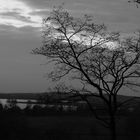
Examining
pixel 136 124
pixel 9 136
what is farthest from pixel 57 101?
pixel 136 124

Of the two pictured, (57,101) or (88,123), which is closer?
(57,101)

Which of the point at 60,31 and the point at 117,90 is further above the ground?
the point at 60,31

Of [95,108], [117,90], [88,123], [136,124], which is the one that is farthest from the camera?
[88,123]

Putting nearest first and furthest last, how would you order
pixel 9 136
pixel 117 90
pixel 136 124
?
pixel 117 90 → pixel 9 136 → pixel 136 124

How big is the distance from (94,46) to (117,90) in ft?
5.46

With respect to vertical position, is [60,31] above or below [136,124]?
above

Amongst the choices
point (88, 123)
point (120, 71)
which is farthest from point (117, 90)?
point (88, 123)

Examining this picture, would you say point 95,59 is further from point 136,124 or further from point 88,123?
point 88,123

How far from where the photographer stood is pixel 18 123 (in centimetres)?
2933

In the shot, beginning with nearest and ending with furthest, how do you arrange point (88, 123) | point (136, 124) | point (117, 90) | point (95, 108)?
point (117, 90)
point (95, 108)
point (136, 124)
point (88, 123)

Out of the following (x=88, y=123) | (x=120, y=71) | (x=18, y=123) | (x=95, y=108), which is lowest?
(x=88, y=123)

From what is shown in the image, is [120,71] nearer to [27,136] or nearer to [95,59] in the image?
[95,59]

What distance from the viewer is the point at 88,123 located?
1719 inches

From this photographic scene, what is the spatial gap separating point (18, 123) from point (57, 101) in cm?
1759
